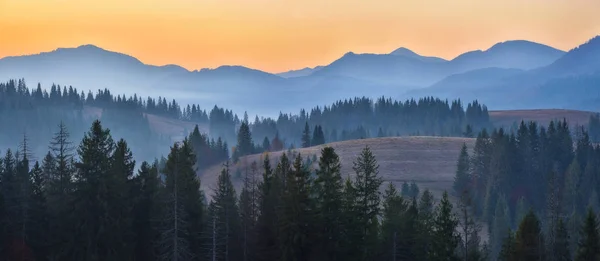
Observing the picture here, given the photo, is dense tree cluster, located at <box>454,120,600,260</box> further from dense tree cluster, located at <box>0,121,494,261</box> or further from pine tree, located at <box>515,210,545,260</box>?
dense tree cluster, located at <box>0,121,494,261</box>

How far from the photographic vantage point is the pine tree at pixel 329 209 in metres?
64.2

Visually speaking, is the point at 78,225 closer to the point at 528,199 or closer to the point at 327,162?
the point at 327,162

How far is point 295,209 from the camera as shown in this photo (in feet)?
207

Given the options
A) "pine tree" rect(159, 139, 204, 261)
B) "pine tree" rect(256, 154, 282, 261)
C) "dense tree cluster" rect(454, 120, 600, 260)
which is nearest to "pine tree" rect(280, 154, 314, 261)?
"pine tree" rect(256, 154, 282, 261)

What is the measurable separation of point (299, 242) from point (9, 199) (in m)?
23.6

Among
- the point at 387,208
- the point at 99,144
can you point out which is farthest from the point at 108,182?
the point at 387,208

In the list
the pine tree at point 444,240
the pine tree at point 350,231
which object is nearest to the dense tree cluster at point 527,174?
the pine tree at point 444,240

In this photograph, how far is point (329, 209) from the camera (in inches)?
2552

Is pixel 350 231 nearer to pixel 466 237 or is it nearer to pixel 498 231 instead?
pixel 466 237

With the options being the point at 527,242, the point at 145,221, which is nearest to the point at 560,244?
the point at 527,242

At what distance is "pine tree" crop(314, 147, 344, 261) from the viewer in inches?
2530

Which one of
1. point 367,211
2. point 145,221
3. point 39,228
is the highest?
point 367,211

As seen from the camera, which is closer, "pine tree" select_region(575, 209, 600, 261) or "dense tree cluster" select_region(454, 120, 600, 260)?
"pine tree" select_region(575, 209, 600, 261)

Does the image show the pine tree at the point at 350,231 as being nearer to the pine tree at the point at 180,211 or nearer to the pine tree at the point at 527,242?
the pine tree at the point at 180,211
